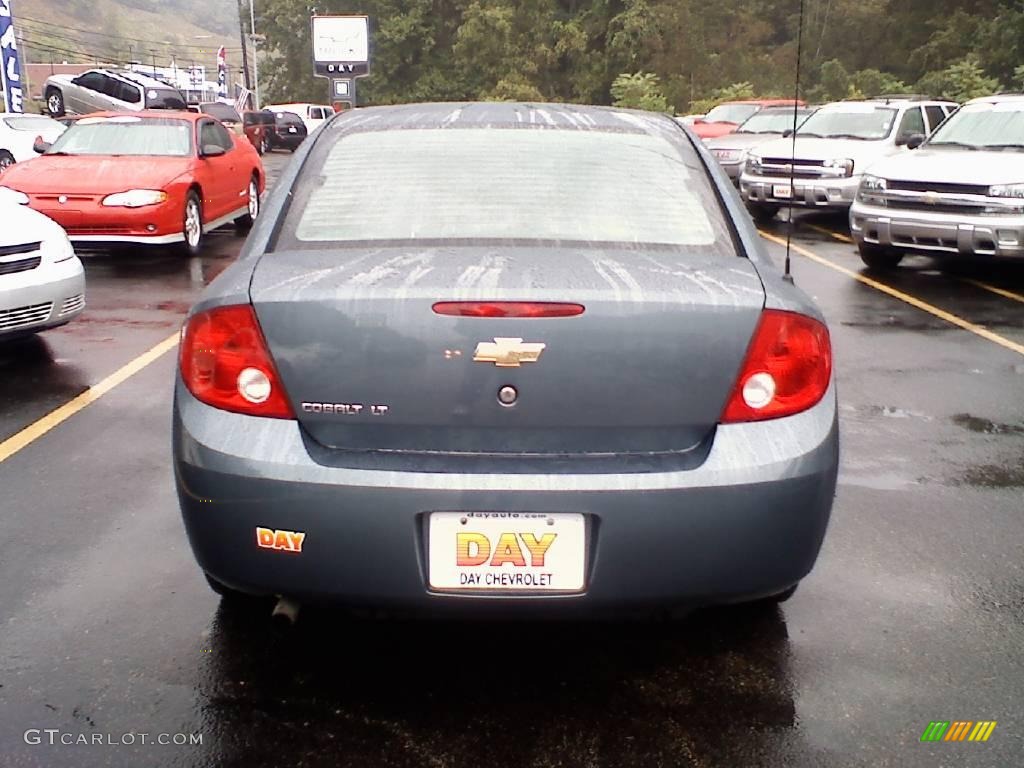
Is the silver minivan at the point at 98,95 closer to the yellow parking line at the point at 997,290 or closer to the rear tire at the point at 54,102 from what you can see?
the rear tire at the point at 54,102

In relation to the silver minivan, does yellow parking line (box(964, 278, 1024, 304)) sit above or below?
above

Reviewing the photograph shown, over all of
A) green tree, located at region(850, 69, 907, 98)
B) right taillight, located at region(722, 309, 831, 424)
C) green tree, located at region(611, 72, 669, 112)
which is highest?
right taillight, located at region(722, 309, 831, 424)

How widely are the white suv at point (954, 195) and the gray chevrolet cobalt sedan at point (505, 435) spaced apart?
698 cm

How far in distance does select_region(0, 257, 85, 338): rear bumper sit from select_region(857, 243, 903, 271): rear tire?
280 inches

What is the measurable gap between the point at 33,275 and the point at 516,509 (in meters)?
4.61

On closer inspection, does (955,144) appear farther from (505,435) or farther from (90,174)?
(505,435)

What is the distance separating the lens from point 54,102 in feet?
113

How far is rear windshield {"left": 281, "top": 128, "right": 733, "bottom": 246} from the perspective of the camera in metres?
2.99

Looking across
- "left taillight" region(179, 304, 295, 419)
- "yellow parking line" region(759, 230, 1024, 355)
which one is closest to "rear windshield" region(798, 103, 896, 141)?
"yellow parking line" region(759, 230, 1024, 355)

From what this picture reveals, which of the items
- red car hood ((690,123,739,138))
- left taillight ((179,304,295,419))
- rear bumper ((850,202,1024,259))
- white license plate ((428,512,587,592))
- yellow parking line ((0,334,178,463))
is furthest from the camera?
red car hood ((690,123,739,138))

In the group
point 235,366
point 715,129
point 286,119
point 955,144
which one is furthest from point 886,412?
point 286,119

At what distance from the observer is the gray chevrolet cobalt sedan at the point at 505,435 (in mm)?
2447

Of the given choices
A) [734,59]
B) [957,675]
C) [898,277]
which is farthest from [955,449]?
[734,59]

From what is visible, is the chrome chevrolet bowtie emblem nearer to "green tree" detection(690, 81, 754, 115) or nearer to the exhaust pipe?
the exhaust pipe
